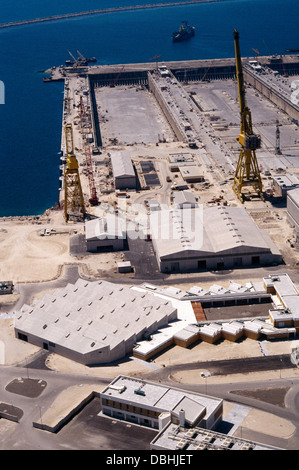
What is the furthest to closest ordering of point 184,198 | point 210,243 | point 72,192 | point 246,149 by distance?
point 72,192 → point 246,149 → point 184,198 → point 210,243

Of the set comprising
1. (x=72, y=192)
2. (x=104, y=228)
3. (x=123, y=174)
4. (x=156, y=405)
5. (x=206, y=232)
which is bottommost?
(x=156, y=405)

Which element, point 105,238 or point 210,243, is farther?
point 105,238

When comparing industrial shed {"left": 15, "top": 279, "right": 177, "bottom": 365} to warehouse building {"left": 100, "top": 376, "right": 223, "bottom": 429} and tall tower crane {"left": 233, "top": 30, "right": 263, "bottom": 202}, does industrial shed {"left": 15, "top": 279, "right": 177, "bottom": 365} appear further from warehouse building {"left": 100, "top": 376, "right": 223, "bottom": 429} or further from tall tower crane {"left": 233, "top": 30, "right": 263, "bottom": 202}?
tall tower crane {"left": 233, "top": 30, "right": 263, "bottom": 202}

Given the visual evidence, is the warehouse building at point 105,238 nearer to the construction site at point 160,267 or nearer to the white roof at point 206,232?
the construction site at point 160,267

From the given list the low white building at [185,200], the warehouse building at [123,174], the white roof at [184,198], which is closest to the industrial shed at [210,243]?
the low white building at [185,200]

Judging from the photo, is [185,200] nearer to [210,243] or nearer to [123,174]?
[123,174]

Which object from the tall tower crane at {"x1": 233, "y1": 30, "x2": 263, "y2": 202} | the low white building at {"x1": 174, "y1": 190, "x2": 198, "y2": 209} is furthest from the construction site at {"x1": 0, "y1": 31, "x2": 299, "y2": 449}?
the low white building at {"x1": 174, "y1": 190, "x2": 198, "y2": 209}

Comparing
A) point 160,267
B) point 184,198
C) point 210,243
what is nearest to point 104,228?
point 160,267
